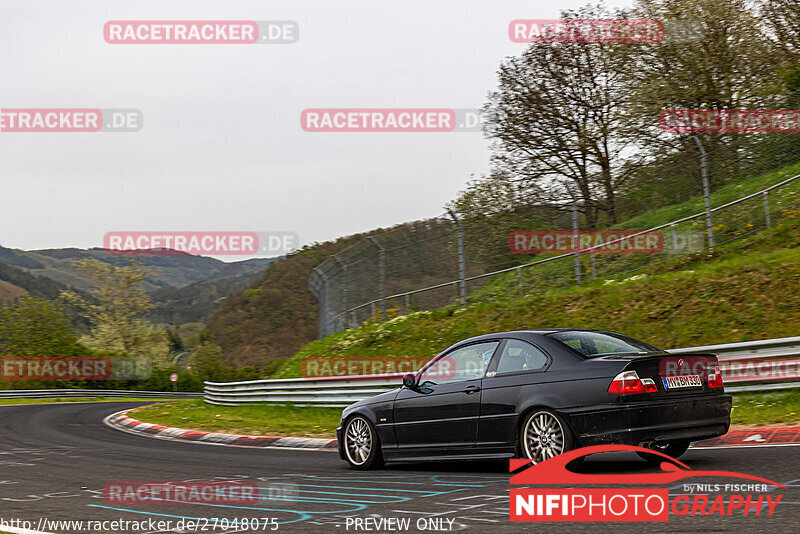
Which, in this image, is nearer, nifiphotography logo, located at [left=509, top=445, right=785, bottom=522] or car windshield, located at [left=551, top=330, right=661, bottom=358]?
nifiphotography logo, located at [left=509, top=445, right=785, bottom=522]

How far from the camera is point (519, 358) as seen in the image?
307 inches

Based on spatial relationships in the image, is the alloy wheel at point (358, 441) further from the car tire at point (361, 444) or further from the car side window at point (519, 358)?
the car side window at point (519, 358)

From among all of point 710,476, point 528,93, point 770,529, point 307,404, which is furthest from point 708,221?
point 528,93

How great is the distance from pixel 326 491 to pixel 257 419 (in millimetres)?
11171

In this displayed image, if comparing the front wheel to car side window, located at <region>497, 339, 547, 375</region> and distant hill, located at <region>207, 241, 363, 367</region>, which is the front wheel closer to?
car side window, located at <region>497, 339, 547, 375</region>

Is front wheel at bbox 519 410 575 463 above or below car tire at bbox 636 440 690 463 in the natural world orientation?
above

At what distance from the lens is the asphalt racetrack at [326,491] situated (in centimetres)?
512

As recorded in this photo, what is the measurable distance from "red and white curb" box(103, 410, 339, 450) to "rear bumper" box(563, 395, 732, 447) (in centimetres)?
601

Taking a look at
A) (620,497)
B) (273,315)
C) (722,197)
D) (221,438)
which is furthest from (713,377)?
(273,315)

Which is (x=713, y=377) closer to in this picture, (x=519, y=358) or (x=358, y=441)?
(x=519, y=358)

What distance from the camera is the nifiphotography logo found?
199 inches

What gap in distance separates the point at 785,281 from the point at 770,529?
1036 cm

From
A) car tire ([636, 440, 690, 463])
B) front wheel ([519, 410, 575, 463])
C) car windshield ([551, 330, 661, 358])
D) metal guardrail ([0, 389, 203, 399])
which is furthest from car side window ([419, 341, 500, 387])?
metal guardrail ([0, 389, 203, 399])

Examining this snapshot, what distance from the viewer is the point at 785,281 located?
13539mm
